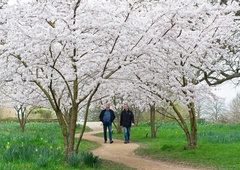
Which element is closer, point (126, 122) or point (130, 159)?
point (130, 159)

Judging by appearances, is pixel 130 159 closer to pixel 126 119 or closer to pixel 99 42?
pixel 99 42

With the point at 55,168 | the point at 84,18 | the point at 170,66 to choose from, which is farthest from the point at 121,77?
the point at 55,168

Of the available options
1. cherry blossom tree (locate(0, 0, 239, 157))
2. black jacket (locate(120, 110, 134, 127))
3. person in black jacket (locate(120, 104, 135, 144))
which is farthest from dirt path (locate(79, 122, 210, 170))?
cherry blossom tree (locate(0, 0, 239, 157))

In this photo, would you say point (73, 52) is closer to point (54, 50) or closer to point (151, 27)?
point (54, 50)

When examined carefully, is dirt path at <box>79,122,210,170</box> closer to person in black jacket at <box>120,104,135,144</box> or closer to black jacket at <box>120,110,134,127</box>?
person in black jacket at <box>120,104,135,144</box>

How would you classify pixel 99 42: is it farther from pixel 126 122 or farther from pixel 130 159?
pixel 126 122

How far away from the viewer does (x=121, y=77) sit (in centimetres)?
806

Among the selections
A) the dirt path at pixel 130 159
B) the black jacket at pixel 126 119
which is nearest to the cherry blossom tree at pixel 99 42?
the dirt path at pixel 130 159

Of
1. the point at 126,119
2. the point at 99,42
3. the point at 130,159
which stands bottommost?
the point at 130,159

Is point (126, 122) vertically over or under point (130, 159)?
over

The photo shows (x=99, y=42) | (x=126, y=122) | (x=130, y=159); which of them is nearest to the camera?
(x=99, y=42)

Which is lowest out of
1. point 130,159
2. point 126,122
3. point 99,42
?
point 130,159

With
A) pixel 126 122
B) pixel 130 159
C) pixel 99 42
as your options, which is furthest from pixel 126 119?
pixel 99 42

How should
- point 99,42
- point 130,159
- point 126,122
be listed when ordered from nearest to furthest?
1. point 99,42
2. point 130,159
3. point 126,122
